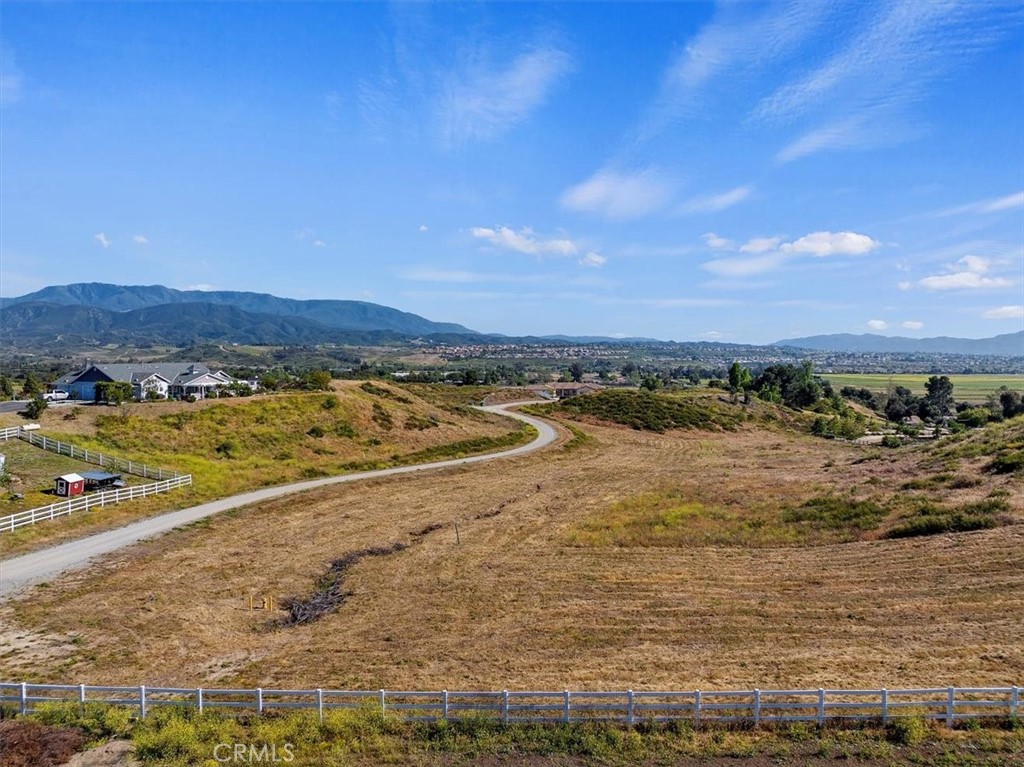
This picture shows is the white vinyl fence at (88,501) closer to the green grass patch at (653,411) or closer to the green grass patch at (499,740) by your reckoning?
the green grass patch at (499,740)

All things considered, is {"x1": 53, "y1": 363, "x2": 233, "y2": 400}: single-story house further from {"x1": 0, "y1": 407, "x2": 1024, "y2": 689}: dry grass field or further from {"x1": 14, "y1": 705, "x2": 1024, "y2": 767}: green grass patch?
{"x1": 14, "y1": 705, "x2": 1024, "y2": 767}: green grass patch

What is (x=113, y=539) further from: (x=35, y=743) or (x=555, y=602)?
(x=555, y=602)

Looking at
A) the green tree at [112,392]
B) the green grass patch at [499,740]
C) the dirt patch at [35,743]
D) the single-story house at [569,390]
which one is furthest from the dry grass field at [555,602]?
the single-story house at [569,390]

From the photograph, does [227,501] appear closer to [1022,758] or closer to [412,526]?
[412,526]

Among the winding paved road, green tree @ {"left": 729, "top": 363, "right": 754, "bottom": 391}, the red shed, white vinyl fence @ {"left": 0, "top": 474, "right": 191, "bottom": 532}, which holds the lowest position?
the winding paved road

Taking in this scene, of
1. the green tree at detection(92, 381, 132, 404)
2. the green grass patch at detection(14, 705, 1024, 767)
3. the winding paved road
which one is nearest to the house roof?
the green tree at detection(92, 381, 132, 404)
